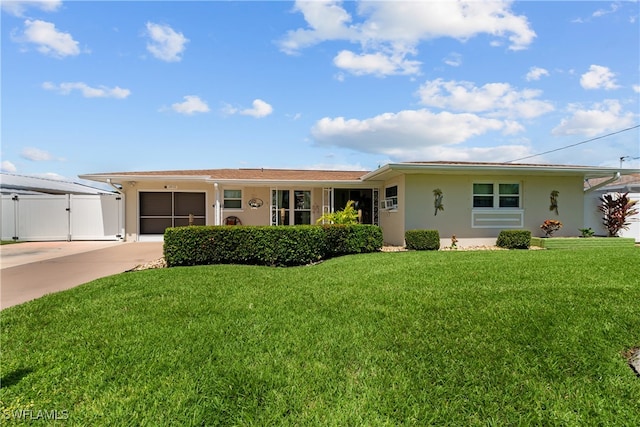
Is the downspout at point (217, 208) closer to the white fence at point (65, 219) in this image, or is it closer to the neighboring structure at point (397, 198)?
the neighboring structure at point (397, 198)

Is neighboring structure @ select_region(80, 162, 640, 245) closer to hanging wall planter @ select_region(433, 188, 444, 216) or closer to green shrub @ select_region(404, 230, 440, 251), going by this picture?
hanging wall planter @ select_region(433, 188, 444, 216)

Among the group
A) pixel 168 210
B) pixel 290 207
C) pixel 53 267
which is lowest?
pixel 53 267

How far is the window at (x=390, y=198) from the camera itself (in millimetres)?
14022


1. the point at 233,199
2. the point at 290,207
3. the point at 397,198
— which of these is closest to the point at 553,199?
the point at 397,198

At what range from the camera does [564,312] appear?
412 cm

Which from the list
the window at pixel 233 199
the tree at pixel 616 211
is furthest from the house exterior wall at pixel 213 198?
the tree at pixel 616 211

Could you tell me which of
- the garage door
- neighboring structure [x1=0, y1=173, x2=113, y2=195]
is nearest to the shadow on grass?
the garage door

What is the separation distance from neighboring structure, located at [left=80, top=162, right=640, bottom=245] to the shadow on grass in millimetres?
10587

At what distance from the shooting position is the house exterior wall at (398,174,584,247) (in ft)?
42.2

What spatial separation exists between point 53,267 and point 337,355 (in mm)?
8839

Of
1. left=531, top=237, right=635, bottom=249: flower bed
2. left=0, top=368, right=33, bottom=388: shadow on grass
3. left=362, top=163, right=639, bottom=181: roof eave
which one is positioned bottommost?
left=0, top=368, right=33, bottom=388: shadow on grass

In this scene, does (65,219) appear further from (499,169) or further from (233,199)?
(499,169)

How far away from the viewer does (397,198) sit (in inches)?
537

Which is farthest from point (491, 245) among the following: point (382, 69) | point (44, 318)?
point (44, 318)
